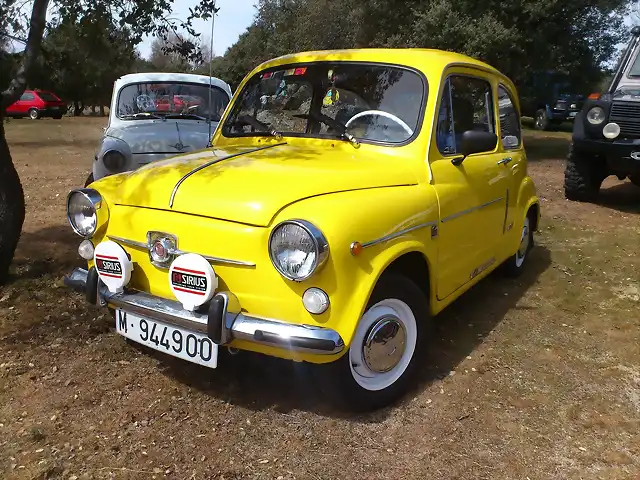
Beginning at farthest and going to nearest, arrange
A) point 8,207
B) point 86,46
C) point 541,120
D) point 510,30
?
point 541,120 → point 510,30 → point 86,46 → point 8,207

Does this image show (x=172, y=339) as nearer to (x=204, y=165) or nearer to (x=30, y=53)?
(x=204, y=165)

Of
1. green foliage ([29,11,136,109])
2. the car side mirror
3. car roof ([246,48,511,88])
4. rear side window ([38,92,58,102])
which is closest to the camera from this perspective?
the car side mirror

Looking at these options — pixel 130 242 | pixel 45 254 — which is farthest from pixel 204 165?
pixel 45 254

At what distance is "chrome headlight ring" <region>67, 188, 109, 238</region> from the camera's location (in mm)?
3027

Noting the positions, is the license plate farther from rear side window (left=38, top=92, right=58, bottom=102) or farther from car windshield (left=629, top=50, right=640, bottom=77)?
rear side window (left=38, top=92, right=58, bottom=102)

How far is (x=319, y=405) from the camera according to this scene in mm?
3021

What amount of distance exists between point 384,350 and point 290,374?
67cm

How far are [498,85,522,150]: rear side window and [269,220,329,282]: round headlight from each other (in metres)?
2.55

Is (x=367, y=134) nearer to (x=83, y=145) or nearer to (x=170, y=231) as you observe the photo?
(x=170, y=231)

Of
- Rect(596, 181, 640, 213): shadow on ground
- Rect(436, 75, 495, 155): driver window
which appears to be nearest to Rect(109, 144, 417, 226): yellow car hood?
Rect(436, 75, 495, 155): driver window

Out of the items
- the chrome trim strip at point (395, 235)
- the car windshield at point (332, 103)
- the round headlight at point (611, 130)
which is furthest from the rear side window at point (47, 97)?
the chrome trim strip at point (395, 235)

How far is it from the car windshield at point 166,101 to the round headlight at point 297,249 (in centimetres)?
516

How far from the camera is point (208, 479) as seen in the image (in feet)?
8.09

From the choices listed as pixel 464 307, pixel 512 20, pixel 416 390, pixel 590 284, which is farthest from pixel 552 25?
pixel 416 390
